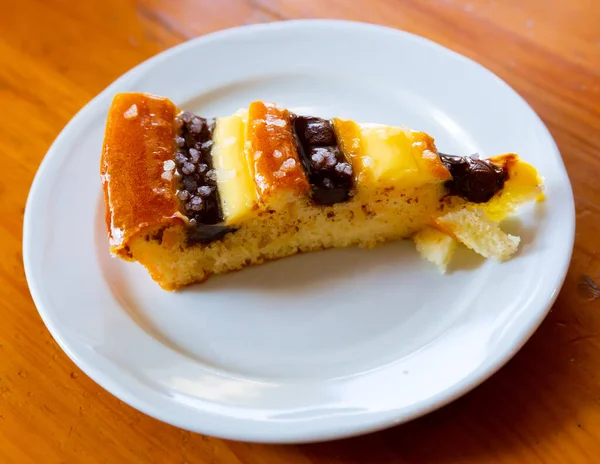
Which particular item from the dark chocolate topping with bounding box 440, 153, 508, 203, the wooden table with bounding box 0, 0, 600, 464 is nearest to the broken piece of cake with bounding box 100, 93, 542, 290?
the dark chocolate topping with bounding box 440, 153, 508, 203

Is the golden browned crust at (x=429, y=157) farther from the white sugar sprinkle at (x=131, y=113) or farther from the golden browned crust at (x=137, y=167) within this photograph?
the white sugar sprinkle at (x=131, y=113)

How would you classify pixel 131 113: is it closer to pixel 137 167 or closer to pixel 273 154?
pixel 137 167

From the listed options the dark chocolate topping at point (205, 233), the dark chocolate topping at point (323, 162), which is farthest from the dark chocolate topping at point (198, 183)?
the dark chocolate topping at point (323, 162)

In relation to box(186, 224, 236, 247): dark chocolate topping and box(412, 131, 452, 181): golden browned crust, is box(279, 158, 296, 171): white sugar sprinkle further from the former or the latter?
box(412, 131, 452, 181): golden browned crust

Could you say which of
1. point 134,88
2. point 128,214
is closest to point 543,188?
point 128,214

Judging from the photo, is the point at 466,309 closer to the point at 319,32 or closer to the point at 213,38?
the point at 319,32

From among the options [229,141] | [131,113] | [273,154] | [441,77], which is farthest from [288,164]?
[441,77]
